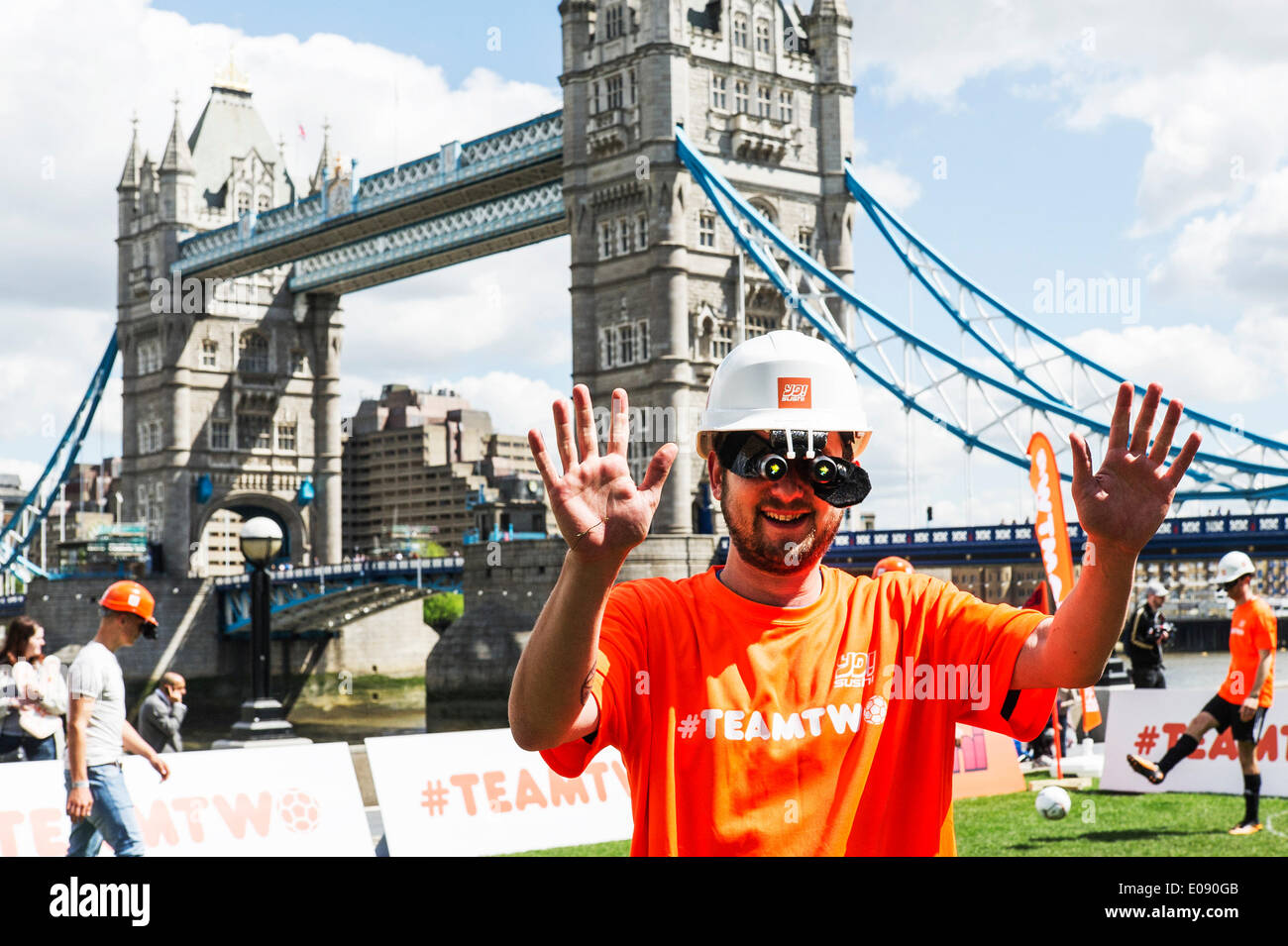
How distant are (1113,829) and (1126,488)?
7109mm

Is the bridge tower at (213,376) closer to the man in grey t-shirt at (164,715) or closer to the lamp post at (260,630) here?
the lamp post at (260,630)

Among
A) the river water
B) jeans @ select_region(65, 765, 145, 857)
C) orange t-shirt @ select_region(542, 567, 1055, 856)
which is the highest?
orange t-shirt @ select_region(542, 567, 1055, 856)

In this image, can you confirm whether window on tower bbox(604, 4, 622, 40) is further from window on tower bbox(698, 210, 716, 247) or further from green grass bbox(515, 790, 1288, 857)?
green grass bbox(515, 790, 1288, 857)

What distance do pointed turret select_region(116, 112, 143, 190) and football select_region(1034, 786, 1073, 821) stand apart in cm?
5835

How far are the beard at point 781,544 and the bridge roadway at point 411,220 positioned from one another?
128 feet

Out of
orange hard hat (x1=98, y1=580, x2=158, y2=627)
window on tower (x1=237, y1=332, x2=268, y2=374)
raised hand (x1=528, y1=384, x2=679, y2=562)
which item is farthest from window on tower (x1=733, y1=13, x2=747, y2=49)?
raised hand (x1=528, y1=384, x2=679, y2=562)

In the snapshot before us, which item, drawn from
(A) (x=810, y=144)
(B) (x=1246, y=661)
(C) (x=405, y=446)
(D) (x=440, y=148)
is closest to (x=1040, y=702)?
(B) (x=1246, y=661)

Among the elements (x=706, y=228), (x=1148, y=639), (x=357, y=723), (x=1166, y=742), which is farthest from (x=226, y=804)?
(x=357, y=723)

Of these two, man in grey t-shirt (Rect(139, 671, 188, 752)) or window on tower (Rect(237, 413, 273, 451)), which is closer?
man in grey t-shirt (Rect(139, 671, 188, 752))

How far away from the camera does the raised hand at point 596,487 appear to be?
7.49ft

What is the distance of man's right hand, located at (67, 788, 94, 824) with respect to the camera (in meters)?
6.54

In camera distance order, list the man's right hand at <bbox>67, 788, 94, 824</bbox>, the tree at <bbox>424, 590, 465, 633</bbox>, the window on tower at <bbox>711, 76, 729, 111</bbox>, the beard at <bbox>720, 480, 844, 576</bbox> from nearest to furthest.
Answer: the beard at <bbox>720, 480, 844, 576</bbox>
the man's right hand at <bbox>67, 788, 94, 824</bbox>
the window on tower at <bbox>711, 76, 729, 111</bbox>
the tree at <bbox>424, 590, 465, 633</bbox>

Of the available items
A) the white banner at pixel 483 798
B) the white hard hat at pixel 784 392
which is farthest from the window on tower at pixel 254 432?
the white hard hat at pixel 784 392
